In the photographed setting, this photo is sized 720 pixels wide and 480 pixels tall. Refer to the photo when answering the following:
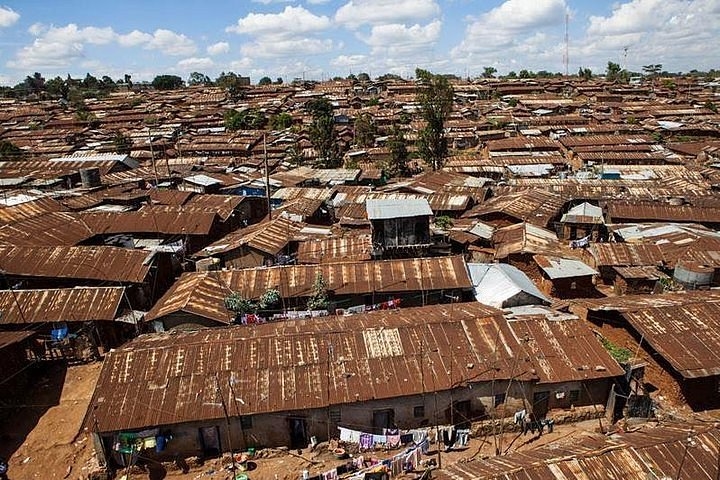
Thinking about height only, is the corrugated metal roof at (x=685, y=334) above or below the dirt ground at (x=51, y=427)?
above

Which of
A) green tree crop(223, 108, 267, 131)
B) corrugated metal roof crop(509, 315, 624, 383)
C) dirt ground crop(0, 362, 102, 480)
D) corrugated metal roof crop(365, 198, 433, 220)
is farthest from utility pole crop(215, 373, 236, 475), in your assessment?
green tree crop(223, 108, 267, 131)

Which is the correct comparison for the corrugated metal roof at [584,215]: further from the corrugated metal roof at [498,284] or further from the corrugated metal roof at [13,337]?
the corrugated metal roof at [13,337]

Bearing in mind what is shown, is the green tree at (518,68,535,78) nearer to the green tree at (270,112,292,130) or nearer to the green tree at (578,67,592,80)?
the green tree at (578,67,592,80)

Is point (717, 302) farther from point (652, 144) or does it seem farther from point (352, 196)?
point (652, 144)

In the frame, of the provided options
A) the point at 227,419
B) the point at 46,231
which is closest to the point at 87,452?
the point at 227,419

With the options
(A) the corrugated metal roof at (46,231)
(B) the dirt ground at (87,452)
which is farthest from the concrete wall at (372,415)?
(A) the corrugated metal roof at (46,231)

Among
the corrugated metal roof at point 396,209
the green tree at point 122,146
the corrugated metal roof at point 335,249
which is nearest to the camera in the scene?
the corrugated metal roof at point 396,209
